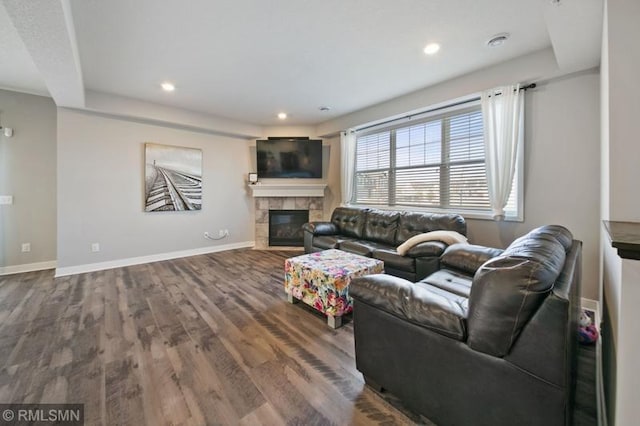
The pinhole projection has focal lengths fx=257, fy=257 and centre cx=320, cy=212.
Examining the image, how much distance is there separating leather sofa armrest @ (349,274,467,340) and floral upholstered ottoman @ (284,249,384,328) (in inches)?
30.2

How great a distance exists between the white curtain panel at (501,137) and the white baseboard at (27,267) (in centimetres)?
631

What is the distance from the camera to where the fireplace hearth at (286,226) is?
552 centimetres

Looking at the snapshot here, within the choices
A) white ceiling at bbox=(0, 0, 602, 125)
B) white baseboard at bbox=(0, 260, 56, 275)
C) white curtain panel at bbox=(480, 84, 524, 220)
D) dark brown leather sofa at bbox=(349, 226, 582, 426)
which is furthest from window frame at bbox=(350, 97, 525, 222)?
white baseboard at bbox=(0, 260, 56, 275)

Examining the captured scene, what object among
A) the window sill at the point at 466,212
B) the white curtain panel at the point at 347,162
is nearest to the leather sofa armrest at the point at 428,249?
the window sill at the point at 466,212

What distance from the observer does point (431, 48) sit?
8.36 ft

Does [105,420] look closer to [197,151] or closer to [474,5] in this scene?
[474,5]

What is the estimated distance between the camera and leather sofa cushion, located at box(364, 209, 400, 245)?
3.64 m

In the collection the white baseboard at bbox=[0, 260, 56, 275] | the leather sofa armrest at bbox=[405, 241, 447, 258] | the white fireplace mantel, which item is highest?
the white fireplace mantel

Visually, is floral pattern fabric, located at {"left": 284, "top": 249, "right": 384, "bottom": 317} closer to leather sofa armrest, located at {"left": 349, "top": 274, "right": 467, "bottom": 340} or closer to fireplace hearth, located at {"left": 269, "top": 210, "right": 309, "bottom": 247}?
leather sofa armrest, located at {"left": 349, "top": 274, "right": 467, "bottom": 340}

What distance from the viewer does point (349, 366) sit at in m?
1.73

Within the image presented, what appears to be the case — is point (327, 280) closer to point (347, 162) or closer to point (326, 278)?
point (326, 278)

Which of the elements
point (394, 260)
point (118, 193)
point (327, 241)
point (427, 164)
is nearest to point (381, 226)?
point (327, 241)

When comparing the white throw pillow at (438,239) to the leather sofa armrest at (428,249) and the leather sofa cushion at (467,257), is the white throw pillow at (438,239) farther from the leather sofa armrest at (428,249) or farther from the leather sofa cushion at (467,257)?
the leather sofa cushion at (467,257)

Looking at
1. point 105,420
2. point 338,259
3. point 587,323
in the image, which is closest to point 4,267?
point 105,420
